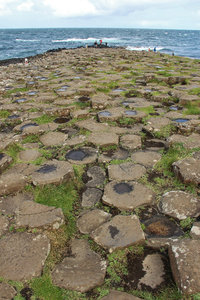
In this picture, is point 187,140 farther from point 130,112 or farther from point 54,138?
point 54,138

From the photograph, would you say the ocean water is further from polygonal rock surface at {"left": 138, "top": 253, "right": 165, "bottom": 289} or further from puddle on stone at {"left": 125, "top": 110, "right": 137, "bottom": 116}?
polygonal rock surface at {"left": 138, "top": 253, "right": 165, "bottom": 289}

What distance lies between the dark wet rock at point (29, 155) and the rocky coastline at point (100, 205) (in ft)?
0.08

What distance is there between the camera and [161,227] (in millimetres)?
1958

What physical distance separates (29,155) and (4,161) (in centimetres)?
38

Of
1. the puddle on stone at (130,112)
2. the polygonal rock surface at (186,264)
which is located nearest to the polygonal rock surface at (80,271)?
the polygonal rock surface at (186,264)

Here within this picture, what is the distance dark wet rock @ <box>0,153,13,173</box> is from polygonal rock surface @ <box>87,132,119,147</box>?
114 centimetres

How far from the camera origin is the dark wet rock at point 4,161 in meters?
2.69

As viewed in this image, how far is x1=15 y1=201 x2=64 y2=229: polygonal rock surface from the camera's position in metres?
1.94

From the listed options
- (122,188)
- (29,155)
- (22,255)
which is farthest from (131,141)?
(22,255)

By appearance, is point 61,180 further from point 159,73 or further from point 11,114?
point 159,73

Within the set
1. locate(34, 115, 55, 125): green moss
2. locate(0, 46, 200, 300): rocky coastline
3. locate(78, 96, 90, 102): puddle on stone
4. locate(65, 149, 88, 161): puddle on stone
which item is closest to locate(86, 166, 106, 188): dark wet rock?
locate(0, 46, 200, 300): rocky coastline

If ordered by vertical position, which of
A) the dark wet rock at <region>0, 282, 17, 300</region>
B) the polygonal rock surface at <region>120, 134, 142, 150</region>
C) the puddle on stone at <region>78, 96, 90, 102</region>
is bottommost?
the dark wet rock at <region>0, 282, 17, 300</region>

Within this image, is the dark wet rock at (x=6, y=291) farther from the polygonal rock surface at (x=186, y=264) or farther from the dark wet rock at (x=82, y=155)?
the dark wet rock at (x=82, y=155)

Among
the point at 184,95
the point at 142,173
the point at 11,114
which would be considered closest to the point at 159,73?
the point at 184,95
